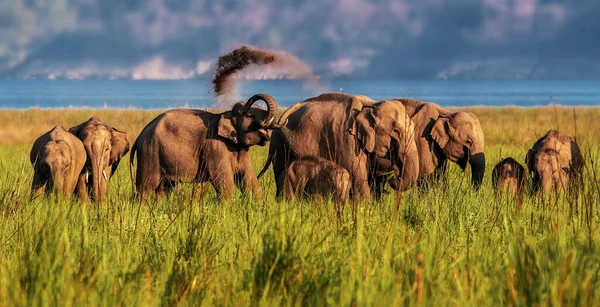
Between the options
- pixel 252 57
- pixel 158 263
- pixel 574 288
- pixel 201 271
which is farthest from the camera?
pixel 252 57

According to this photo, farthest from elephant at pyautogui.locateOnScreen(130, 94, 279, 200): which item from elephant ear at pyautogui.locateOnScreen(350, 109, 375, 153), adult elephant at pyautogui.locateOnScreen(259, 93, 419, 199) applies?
elephant ear at pyautogui.locateOnScreen(350, 109, 375, 153)

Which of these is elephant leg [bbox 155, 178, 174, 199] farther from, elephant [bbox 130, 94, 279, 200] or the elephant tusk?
the elephant tusk

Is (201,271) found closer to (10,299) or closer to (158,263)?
(158,263)

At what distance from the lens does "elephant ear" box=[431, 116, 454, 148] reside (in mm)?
10922

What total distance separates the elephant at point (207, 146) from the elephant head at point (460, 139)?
7.90 feet

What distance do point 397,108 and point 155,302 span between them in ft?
19.4

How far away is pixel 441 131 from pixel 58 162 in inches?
179

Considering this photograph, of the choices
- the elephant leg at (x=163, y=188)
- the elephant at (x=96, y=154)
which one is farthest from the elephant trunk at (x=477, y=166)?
the elephant at (x=96, y=154)

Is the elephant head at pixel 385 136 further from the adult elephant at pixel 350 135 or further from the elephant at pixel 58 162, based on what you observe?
the elephant at pixel 58 162

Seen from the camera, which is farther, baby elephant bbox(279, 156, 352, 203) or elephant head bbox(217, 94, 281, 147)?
elephant head bbox(217, 94, 281, 147)

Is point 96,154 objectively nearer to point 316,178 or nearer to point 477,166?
point 316,178

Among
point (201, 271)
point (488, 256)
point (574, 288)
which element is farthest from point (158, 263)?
point (574, 288)

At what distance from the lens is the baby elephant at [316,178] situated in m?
8.70

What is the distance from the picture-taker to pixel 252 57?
9.09m
